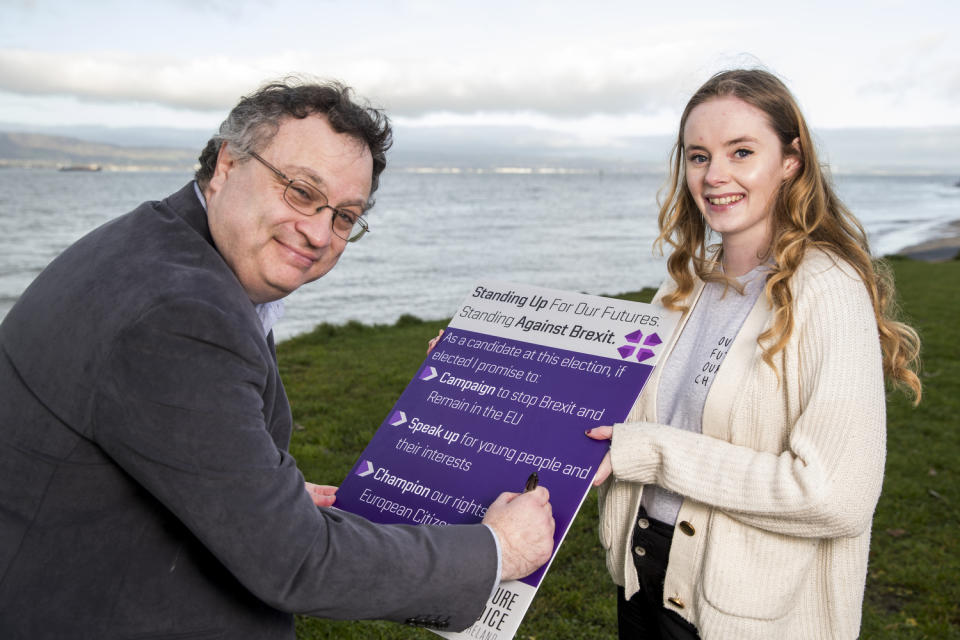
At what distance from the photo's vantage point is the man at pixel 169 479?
71.2 inches

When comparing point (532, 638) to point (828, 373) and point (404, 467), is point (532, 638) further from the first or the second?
point (828, 373)

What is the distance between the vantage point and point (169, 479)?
1806 millimetres

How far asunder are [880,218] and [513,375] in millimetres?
70372

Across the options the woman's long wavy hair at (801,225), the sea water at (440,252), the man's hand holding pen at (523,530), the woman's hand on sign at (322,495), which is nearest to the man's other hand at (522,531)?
the man's hand holding pen at (523,530)

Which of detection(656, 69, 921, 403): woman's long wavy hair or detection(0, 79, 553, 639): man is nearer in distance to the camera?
detection(0, 79, 553, 639): man

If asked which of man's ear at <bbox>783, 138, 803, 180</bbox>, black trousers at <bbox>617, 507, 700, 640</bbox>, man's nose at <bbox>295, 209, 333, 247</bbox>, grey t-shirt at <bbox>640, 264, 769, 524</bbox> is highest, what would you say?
man's ear at <bbox>783, 138, 803, 180</bbox>

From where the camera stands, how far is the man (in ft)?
5.94

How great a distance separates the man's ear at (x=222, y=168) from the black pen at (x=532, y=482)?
1.41m

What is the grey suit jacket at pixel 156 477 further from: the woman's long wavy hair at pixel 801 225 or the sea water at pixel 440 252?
the sea water at pixel 440 252

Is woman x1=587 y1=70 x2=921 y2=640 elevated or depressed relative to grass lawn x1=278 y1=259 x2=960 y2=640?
Answer: elevated

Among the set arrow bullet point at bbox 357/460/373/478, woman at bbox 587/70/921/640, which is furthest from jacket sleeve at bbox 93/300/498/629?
woman at bbox 587/70/921/640

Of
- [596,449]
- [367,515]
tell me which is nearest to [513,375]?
[596,449]

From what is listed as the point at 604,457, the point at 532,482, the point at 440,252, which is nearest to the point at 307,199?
the point at 532,482

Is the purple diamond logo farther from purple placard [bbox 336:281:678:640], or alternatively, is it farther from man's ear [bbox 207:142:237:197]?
man's ear [bbox 207:142:237:197]
